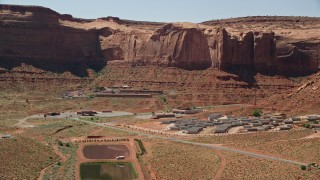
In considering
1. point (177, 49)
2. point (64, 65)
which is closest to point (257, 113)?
point (177, 49)

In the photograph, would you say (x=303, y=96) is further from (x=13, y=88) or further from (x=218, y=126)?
(x=13, y=88)

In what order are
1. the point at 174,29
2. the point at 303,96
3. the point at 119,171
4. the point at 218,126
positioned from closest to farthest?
1. the point at 119,171
2. the point at 218,126
3. the point at 303,96
4. the point at 174,29

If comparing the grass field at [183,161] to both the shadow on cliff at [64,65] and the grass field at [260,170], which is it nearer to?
the grass field at [260,170]

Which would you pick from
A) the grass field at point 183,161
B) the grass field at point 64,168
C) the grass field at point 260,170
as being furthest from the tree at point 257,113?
the grass field at point 64,168

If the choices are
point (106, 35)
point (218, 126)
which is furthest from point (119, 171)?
point (106, 35)

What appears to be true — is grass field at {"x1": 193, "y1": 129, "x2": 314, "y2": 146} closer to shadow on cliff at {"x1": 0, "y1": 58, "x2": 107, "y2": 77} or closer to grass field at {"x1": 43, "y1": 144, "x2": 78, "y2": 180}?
grass field at {"x1": 43, "y1": 144, "x2": 78, "y2": 180}

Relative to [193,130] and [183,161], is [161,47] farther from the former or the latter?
[183,161]

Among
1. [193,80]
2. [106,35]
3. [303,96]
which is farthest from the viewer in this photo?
[106,35]
